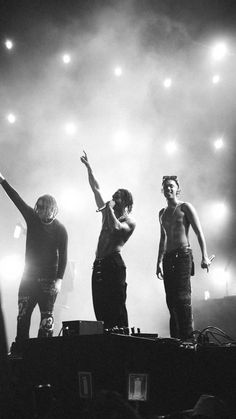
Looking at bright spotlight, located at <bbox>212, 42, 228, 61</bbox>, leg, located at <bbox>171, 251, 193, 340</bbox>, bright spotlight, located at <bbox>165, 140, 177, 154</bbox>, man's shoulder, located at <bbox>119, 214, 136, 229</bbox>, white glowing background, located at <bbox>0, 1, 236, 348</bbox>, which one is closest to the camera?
leg, located at <bbox>171, 251, 193, 340</bbox>

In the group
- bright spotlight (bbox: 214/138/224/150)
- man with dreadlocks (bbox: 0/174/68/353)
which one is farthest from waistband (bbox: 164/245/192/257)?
bright spotlight (bbox: 214/138/224/150)

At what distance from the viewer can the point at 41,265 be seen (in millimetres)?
3650

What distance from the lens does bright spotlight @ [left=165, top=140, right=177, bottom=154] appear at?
11.4 metres

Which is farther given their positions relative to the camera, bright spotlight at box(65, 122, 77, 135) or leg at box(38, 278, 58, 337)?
bright spotlight at box(65, 122, 77, 135)

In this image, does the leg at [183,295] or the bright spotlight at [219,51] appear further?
the bright spotlight at [219,51]

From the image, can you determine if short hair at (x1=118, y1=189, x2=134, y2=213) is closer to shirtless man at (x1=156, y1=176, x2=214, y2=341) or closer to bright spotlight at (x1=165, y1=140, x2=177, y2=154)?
shirtless man at (x1=156, y1=176, x2=214, y2=341)

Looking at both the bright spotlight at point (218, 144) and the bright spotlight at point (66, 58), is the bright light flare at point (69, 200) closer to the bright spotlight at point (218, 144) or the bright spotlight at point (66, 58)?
the bright spotlight at point (66, 58)

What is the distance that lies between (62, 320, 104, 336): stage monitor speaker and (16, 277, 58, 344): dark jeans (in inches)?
34.4

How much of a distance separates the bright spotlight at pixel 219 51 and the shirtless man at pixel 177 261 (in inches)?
303

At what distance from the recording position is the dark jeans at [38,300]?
3461mm

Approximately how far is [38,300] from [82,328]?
1.12 metres

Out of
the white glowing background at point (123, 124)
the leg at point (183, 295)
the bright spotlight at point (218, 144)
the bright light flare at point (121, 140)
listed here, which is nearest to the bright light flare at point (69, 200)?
the white glowing background at point (123, 124)

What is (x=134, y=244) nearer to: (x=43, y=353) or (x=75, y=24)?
(x=75, y=24)

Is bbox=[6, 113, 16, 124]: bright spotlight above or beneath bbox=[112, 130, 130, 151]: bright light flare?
above
